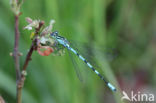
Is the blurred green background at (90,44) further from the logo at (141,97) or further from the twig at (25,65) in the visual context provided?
the twig at (25,65)

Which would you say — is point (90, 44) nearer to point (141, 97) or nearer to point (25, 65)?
point (141, 97)

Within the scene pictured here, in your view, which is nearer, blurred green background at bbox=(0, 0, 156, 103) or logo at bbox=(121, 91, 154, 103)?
blurred green background at bbox=(0, 0, 156, 103)

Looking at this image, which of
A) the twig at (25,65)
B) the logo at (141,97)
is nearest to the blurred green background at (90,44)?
the logo at (141,97)

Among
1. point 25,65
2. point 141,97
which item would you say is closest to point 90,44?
point 141,97

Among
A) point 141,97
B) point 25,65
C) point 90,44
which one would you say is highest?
point 90,44

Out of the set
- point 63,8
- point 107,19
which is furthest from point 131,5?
point 63,8

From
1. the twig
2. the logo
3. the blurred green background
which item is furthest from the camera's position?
the logo

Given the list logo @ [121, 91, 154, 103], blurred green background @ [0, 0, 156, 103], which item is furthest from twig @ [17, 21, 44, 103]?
logo @ [121, 91, 154, 103]

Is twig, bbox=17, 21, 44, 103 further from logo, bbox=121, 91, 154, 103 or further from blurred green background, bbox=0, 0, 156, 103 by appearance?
logo, bbox=121, 91, 154, 103
